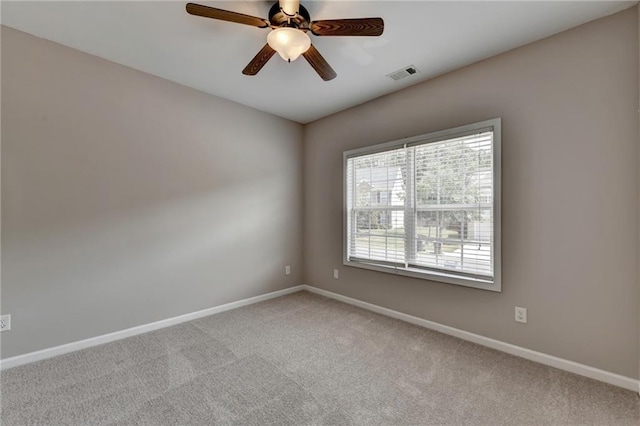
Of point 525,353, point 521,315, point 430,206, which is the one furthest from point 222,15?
point 525,353

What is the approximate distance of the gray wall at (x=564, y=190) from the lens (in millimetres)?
1923

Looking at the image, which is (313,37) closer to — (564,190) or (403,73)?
(403,73)

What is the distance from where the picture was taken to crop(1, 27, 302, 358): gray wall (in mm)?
2217

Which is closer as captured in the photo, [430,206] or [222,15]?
[222,15]

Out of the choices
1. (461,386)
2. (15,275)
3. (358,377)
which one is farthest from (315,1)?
(15,275)

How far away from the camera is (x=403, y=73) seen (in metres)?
2.78

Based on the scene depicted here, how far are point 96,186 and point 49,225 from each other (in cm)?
47

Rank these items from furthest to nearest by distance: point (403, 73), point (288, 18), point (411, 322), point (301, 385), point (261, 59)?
point (411, 322) < point (403, 73) < point (261, 59) < point (301, 385) < point (288, 18)

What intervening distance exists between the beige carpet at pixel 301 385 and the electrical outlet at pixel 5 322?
336 mm

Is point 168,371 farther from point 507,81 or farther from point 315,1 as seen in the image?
point 507,81

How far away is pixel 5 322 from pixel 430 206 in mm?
3810

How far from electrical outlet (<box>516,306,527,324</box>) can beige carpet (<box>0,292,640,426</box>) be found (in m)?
0.33

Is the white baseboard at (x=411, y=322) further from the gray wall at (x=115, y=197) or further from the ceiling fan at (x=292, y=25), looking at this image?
the ceiling fan at (x=292, y=25)

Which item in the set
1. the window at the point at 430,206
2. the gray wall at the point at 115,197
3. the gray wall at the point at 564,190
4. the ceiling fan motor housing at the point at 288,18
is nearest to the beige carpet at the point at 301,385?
the gray wall at the point at 564,190
